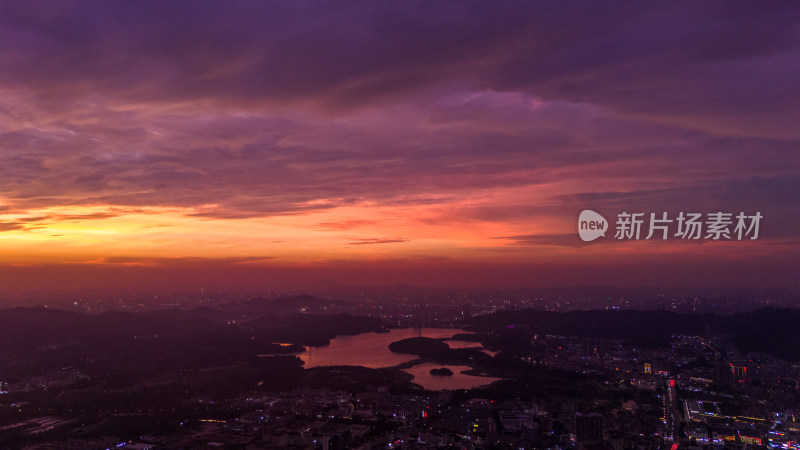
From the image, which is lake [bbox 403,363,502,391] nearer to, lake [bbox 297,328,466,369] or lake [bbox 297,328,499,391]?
lake [bbox 297,328,499,391]

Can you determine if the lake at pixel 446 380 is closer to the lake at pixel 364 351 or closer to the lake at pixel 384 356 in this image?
the lake at pixel 384 356

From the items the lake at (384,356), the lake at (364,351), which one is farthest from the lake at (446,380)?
the lake at (364,351)

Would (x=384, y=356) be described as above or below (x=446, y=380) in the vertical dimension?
below

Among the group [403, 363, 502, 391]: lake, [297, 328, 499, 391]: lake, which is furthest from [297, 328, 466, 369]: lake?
[403, 363, 502, 391]: lake

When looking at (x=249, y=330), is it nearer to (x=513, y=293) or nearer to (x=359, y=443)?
(x=359, y=443)

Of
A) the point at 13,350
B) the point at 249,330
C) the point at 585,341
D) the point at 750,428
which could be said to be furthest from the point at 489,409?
the point at 249,330

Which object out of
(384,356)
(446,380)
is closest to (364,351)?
(384,356)

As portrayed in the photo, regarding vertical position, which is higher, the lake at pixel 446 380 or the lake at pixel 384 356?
the lake at pixel 446 380

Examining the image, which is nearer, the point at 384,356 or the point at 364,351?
the point at 384,356

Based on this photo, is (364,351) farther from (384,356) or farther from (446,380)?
(446,380)

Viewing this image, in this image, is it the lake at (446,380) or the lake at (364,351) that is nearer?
the lake at (446,380)

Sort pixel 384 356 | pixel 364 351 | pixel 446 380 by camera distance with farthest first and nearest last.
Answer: pixel 364 351, pixel 384 356, pixel 446 380
